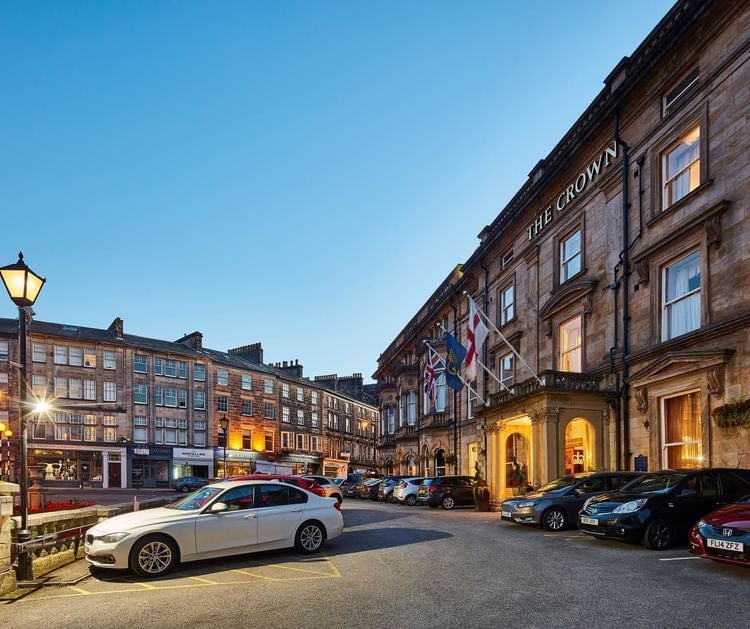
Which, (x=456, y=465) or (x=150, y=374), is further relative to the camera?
(x=150, y=374)

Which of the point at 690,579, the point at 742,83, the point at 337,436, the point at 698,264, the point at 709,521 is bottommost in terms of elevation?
the point at 337,436

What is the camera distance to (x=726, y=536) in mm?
9453

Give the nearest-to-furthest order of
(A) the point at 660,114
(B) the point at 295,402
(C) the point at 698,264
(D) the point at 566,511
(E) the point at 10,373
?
1. (D) the point at 566,511
2. (C) the point at 698,264
3. (A) the point at 660,114
4. (E) the point at 10,373
5. (B) the point at 295,402

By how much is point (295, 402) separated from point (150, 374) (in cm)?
2108

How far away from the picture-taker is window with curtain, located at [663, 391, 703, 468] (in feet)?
54.6

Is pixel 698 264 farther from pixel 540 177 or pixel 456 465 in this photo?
pixel 456 465

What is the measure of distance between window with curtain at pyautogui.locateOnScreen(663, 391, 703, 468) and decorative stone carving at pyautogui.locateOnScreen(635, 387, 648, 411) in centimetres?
70

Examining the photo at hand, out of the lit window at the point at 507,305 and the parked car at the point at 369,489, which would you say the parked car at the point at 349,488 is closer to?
the parked car at the point at 369,489

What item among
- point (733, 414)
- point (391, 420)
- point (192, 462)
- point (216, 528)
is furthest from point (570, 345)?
point (192, 462)

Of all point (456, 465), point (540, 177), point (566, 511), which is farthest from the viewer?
point (456, 465)

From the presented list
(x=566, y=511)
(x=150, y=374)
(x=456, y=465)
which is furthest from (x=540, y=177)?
(x=150, y=374)

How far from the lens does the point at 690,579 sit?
917cm

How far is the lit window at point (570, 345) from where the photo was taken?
77.9ft

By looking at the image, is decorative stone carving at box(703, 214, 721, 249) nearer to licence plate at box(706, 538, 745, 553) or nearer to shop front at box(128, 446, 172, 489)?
licence plate at box(706, 538, 745, 553)
